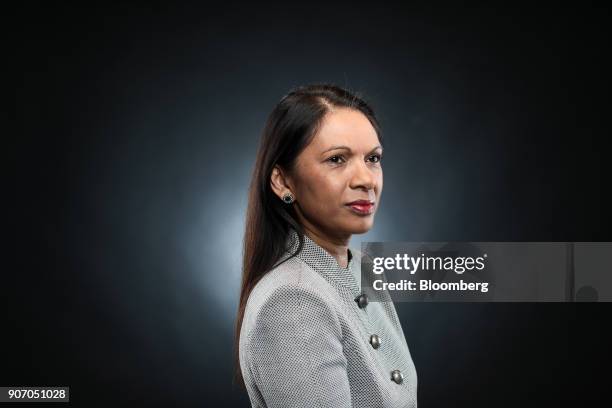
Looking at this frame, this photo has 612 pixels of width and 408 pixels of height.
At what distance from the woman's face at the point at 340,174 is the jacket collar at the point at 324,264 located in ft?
0.19

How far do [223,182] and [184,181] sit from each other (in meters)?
0.25

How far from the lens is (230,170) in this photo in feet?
15.3

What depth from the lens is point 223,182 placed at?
463 cm

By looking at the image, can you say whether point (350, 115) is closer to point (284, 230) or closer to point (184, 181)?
point (284, 230)

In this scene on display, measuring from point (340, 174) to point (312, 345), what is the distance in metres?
0.40

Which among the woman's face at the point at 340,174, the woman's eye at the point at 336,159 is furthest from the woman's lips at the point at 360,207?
the woman's eye at the point at 336,159

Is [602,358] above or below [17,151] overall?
below

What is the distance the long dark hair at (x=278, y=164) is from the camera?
1595 mm

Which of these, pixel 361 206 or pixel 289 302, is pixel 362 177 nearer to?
pixel 361 206

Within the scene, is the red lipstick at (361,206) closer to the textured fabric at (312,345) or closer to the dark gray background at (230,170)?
the textured fabric at (312,345)

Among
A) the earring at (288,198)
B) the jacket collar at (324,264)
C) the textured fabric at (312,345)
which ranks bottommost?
the textured fabric at (312,345)

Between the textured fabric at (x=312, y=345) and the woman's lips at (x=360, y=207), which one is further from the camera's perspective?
the woman's lips at (x=360, y=207)

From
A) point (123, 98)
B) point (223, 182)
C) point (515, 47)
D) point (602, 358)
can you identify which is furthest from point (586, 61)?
point (123, 98)

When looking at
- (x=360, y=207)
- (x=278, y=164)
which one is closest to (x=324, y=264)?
(x=360, y=207)
